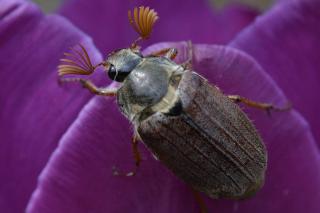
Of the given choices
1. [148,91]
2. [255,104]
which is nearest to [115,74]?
[148,91]

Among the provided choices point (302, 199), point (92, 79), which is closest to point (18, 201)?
point (92, 79)

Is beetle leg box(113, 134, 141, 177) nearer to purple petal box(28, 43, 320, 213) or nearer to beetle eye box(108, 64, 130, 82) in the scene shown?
purple petal box(28, 43, 320, 213)

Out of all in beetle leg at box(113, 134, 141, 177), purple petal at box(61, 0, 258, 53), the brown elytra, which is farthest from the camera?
purple petal at box(61, 0, 258, 53)

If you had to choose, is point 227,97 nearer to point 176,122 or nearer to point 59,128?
point 176,122

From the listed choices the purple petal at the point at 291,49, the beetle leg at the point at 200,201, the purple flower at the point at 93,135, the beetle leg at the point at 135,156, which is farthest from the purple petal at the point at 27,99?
the purple petal at the point at 291,49

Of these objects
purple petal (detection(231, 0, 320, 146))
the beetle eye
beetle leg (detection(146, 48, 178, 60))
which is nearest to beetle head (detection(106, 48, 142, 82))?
the beetle eye

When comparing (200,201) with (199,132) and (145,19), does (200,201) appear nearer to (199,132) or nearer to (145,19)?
(199,132)
